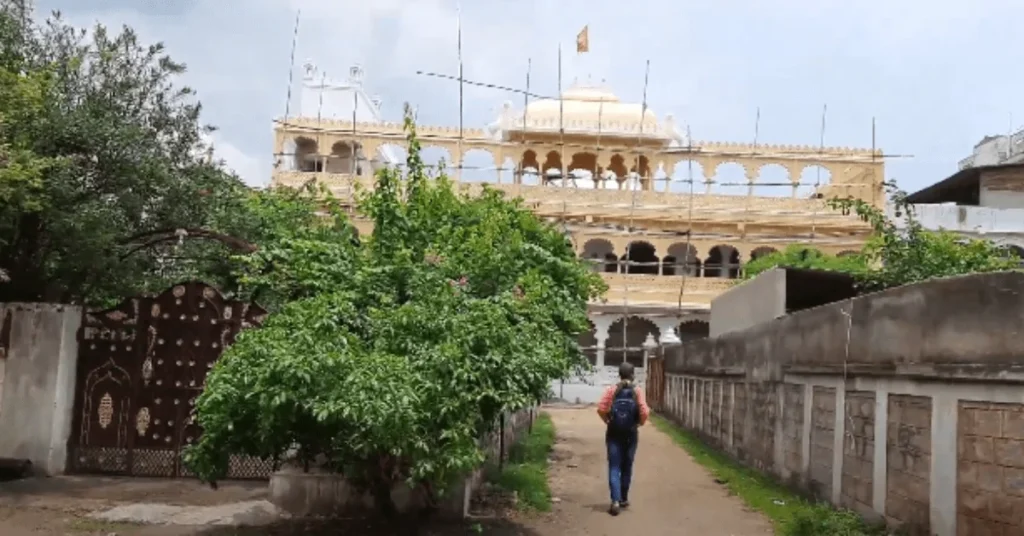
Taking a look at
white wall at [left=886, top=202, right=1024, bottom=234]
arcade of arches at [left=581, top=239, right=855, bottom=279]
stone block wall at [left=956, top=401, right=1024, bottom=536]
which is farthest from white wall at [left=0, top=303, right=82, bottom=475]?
white wall at [left=886, top=202, right=1024, bottom=234]

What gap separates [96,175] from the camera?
10.7 metres

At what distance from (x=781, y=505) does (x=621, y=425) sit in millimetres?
1946

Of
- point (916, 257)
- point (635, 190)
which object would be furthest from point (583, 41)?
point (916, 257)

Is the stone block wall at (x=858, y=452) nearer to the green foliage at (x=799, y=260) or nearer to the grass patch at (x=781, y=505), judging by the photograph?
the grass patch at (x=781, y=505)

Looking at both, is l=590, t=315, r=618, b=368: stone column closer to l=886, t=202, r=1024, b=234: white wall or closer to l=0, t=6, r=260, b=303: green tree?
l=886, t=202, r=1024, b=234: white wall

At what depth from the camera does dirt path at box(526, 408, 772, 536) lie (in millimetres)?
8820

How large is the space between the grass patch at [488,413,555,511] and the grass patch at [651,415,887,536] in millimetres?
2266

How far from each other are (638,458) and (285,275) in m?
7.74

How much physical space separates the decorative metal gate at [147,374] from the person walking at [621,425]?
12.9 feet

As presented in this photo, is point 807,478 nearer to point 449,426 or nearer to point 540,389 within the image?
point 540,389

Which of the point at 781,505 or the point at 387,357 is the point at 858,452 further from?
the point at 387,357

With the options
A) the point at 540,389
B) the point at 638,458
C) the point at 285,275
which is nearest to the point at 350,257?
the point at 285,275

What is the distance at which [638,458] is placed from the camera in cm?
1470

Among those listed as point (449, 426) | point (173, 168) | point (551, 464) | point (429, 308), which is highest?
point (173, 168)
